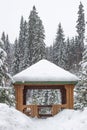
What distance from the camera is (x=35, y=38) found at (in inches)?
2406

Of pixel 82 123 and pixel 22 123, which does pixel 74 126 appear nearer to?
pixel 82 123

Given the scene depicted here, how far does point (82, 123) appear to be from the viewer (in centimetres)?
1414

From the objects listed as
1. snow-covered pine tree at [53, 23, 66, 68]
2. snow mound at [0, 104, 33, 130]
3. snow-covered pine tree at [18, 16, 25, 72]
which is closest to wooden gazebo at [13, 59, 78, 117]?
snow mound at [0, 104, 33, 130]

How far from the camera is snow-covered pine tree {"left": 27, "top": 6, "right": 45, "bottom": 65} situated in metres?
58.3

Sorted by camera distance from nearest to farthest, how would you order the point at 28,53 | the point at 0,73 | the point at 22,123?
the point at 22,123 < the point at 0,73 < the point at 28,53

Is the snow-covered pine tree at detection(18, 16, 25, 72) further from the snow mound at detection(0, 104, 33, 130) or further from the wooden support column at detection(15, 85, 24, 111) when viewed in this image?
the snow mound at detection(0, 104, 33, 130)

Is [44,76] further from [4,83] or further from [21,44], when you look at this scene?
[21,44]

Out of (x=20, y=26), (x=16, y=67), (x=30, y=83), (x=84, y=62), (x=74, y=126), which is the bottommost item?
(x=74, y=126)

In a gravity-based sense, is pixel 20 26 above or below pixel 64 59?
above

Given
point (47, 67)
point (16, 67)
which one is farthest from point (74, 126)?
point (16, 67)

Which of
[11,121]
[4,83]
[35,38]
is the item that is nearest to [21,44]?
[35,38]

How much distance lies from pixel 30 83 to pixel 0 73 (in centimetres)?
184

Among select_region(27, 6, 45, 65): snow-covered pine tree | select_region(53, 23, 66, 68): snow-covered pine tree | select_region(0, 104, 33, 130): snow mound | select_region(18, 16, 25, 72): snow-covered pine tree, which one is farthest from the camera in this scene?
select_region(53, 23, 66, 68): snow-covered pine tree

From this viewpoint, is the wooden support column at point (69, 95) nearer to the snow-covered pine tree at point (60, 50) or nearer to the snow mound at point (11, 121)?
the snow mound at point (11, 121)
